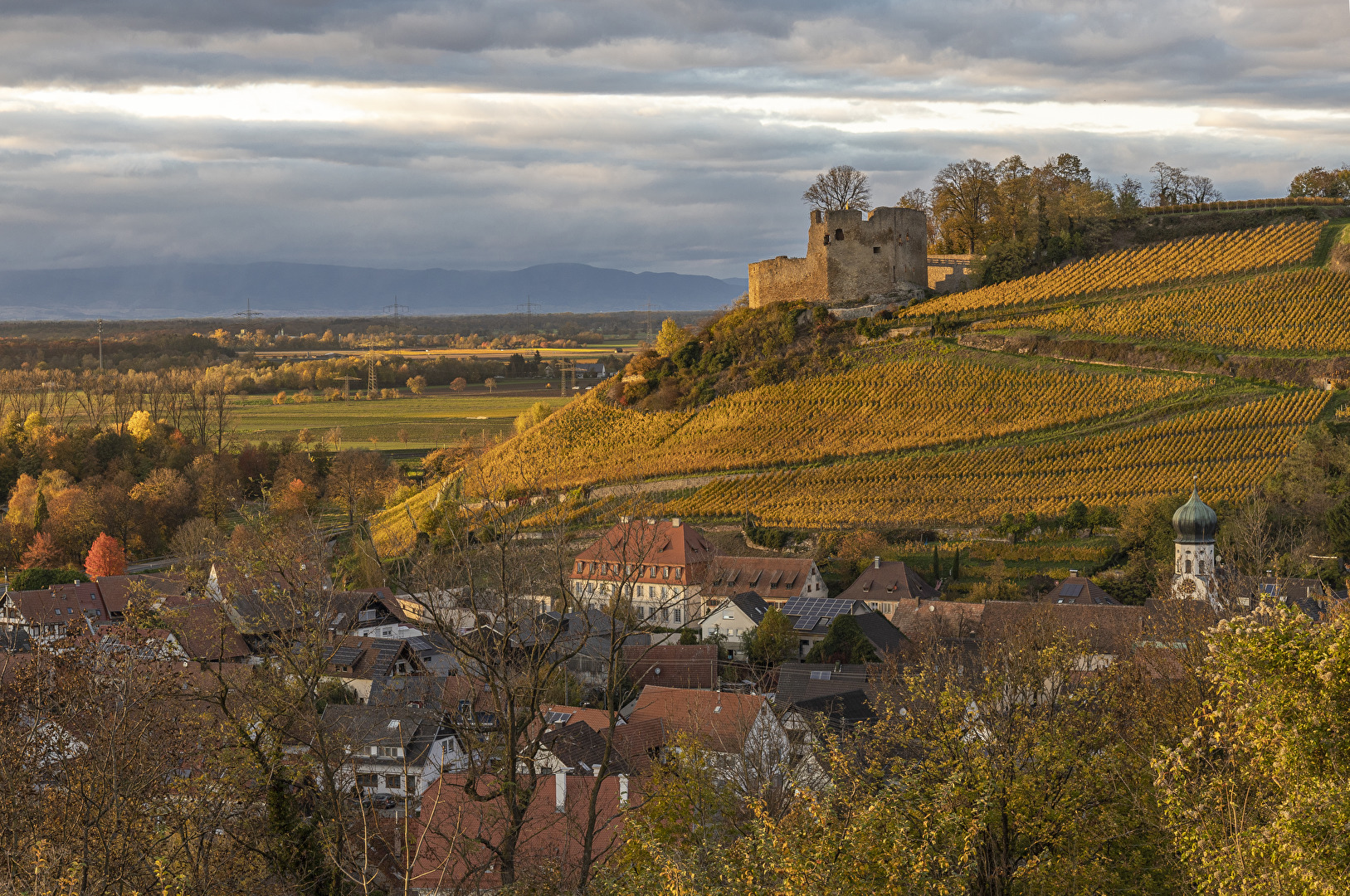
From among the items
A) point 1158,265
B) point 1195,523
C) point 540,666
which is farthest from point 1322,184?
point 540,666

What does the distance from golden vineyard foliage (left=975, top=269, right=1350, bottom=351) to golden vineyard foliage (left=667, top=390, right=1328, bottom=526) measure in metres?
5.86

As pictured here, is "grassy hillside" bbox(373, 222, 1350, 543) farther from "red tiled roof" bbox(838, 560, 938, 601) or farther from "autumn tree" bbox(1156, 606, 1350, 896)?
"autumn tree" bbox(1156, 606, 1350, 896)

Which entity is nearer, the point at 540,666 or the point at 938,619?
the point at 540,666

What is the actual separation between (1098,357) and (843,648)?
31894 mm

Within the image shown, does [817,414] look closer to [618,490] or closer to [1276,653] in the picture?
[618,490]

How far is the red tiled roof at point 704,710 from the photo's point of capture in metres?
28.5

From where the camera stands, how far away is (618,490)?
65938 millimetres

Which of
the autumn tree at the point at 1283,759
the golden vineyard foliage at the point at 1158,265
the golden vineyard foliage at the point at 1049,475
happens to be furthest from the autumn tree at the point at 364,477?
the autumn tree at the point at 1283,759

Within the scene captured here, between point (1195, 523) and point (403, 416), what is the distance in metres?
83.9

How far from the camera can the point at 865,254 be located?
79.6 m

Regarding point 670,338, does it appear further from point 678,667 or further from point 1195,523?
point 678,667

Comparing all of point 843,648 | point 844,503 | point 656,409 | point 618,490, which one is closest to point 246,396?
point 656,409

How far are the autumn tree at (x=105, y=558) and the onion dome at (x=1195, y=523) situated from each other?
45253 mm

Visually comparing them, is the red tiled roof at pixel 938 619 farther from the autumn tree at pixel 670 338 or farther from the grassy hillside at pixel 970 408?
the autumn tree at pixel 670 338
